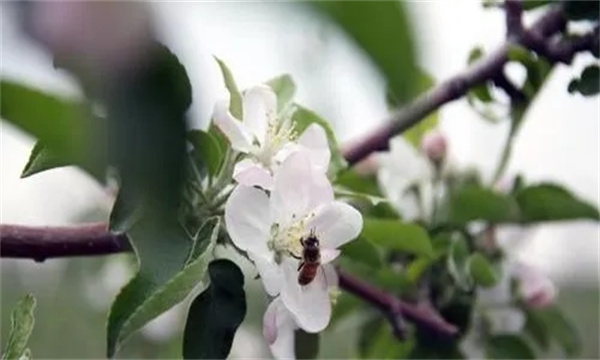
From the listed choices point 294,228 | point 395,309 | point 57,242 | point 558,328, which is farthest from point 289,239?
point 558,328

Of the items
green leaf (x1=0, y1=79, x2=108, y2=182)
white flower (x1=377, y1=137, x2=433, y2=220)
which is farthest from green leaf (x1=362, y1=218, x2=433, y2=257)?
green leaf (x1=0, y1=79, x2=108, y2=182)

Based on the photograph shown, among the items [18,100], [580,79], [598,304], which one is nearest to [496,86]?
[580,79]

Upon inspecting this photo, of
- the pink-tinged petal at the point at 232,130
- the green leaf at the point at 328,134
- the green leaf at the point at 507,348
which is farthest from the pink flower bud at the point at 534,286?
the pink-tinged petal at the point at 232,130

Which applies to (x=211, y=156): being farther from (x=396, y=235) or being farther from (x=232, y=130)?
(x=396, y=235)

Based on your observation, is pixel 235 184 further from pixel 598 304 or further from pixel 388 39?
pixel 598 304

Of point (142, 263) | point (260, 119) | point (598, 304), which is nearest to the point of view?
point (142, 263)
